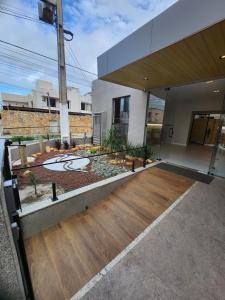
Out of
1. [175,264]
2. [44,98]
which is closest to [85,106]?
[44,98]

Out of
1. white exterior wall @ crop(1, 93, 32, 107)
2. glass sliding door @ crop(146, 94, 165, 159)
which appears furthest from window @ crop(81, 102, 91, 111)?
glass sliding door @ crop(146, 94, 165, 159)

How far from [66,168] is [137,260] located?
10.6 ft

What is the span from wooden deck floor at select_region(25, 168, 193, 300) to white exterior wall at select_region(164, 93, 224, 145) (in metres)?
5.17

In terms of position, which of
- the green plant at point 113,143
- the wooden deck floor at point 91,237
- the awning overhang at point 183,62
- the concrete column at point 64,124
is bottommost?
the wooden deck floor at point 91,237

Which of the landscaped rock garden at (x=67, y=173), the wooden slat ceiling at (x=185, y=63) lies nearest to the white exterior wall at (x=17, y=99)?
the landscaped rock garden at (x=67, y=173)

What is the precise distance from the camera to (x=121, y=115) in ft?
21.6

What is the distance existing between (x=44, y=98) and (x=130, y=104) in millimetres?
17262

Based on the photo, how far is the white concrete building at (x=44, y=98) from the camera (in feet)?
59.9

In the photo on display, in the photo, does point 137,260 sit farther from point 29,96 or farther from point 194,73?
point 29,96

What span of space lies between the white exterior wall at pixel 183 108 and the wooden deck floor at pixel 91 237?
17.0 ft

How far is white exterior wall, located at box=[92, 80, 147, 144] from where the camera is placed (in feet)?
17.4

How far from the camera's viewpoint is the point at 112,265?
1574mm

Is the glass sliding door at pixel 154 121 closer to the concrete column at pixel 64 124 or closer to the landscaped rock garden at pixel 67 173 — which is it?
the landscaped rock garden at pixel 67 173

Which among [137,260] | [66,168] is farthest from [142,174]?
[66,168]
